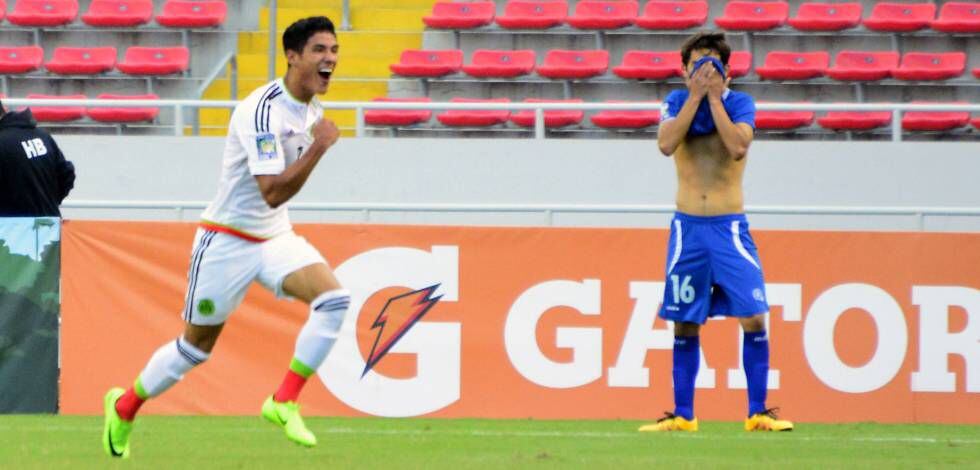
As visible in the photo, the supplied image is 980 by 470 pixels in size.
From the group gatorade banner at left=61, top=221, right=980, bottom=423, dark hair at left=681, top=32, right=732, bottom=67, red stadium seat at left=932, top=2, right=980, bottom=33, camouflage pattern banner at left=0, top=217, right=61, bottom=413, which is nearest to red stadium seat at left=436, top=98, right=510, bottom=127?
red stadium seat at left=932, top=2, right=980, bottom=33

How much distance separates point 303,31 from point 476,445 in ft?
6.42

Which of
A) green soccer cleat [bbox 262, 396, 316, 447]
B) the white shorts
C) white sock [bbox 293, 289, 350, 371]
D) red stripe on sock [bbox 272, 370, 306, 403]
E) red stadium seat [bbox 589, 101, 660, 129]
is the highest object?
red stadium seat [bbox 589, 101, 660, 129]

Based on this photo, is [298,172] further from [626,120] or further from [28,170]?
[626,120]

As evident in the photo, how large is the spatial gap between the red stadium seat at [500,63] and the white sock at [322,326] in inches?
442

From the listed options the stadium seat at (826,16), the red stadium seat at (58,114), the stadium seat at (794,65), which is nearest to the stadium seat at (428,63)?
the stadium seat at (794,65)

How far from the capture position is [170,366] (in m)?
6.55

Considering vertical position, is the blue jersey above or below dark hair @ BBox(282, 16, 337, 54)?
below

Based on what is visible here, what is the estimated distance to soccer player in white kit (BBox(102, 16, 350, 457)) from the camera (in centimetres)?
650

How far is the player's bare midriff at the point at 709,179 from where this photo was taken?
7.95 metres

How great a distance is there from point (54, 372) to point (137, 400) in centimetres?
292

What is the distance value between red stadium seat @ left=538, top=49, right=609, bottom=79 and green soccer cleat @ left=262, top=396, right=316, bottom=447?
1143 centimetres

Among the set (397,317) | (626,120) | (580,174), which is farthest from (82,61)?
(397,317)

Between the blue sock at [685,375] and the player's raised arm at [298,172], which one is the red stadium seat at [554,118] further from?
the player's raised arm at [298,172]

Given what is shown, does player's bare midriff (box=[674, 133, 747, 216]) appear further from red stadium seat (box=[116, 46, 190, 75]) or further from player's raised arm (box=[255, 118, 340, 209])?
red stadium seat (box=[116, 46, 190, 75])
